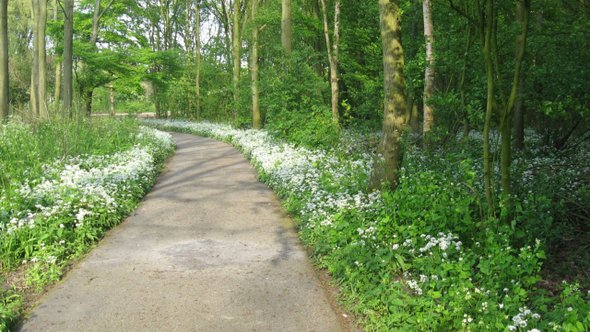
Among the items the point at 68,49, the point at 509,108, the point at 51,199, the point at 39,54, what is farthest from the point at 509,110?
the point at 39,54

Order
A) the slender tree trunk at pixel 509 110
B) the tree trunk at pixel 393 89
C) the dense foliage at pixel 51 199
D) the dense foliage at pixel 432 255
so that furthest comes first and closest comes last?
the tree trunk at pixel 393 89 → the dense foliage at pixel 51 199 → the slender tree trunk at pixel 509 110 → the dense foliage at pixel 432 255

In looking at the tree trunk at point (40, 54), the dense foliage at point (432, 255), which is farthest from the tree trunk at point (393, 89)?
the tree trunk at point (40, 54)

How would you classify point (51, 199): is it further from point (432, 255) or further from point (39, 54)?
point (39, 54)

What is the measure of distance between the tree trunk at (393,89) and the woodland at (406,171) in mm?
21

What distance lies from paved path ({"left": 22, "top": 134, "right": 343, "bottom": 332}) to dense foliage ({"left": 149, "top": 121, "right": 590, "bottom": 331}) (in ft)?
1.44

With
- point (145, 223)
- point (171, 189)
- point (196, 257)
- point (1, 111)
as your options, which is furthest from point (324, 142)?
point (1, 111)

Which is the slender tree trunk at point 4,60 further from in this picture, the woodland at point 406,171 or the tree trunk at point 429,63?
the tree trunk at point 429,63

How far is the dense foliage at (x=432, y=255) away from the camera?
3.65 meters

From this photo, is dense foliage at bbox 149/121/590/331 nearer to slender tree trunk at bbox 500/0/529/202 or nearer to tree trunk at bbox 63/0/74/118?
slender tree trunk at bbox 500/0/529/202

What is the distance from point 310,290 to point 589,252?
13.0ft

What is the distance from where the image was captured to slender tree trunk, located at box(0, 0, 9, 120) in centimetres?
1493

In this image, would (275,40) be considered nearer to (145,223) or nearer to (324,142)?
(324,142)

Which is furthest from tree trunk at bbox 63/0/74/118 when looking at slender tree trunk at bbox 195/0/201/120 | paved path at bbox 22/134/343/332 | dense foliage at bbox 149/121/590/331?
slender tree trunk at bbox 195/0/201/120

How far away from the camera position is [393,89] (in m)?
7.34
